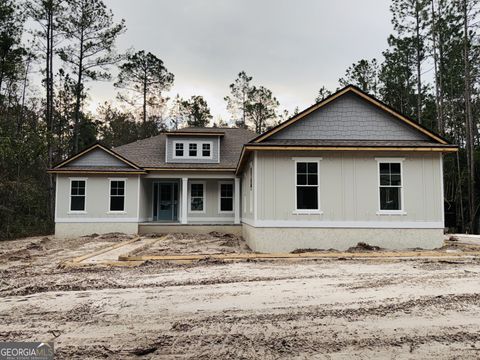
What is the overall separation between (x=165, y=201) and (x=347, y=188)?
1114 cm

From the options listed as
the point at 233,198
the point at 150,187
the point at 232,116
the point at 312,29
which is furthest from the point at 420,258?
the point at 232,116

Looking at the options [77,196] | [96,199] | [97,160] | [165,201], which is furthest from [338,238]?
[77,196]

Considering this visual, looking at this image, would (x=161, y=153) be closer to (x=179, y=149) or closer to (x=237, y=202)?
(x=179, y=149)

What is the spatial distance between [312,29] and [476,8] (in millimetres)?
10611

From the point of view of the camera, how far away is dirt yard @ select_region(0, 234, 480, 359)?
11.8 feet

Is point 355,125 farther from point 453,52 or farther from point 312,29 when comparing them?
point 453,52

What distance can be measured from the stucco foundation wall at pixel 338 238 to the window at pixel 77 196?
965 centimetres

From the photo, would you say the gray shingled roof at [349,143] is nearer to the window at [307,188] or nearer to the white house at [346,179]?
the white house at [346,179]

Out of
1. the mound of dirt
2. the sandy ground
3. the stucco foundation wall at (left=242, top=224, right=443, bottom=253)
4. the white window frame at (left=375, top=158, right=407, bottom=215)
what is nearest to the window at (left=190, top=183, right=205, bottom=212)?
the sandy ground

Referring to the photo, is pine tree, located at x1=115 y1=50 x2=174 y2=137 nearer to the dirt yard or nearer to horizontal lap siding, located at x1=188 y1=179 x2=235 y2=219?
horizontal lap siding, located at x1=188 y1=179 x2=235 y2=219

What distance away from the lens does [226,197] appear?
1828 centimetres

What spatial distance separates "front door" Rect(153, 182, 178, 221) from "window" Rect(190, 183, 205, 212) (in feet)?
3.91

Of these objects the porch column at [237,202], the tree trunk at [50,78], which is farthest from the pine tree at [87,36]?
the porch column at [237,202]

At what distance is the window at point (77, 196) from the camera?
1622cm
